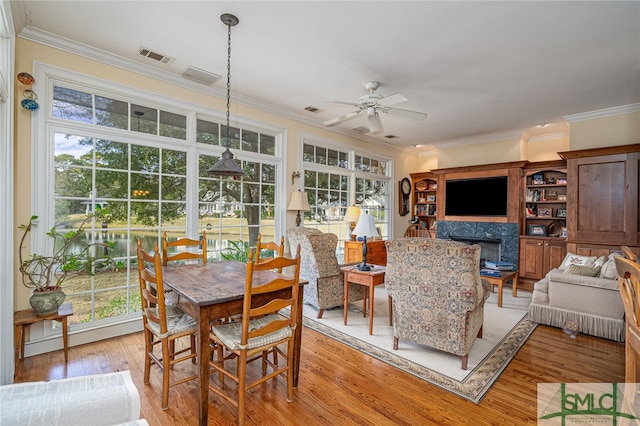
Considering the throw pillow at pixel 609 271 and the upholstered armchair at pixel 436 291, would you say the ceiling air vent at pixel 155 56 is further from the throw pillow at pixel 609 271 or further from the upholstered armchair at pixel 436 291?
the throw pillow at pixel 609 271

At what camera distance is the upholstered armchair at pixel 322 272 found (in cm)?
370

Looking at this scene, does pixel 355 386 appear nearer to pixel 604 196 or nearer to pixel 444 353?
pixel 444 353

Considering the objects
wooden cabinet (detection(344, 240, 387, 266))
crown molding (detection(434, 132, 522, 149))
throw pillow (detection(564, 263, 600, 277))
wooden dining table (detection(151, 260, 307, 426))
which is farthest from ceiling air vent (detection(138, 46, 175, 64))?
crown molding (detection(434, 132, 522, 149))

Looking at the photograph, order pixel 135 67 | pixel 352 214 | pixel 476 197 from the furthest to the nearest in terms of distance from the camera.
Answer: pixel 476 197
pixel 352 214
pixel 135 67

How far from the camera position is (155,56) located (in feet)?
10.5

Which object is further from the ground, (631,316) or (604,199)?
(604,199)

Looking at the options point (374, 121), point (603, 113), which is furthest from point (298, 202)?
point (603, 113)

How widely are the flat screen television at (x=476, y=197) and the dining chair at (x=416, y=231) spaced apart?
34.0 inches

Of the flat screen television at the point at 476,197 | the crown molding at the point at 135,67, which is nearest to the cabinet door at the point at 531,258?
the flat screen television at the point at 476,197

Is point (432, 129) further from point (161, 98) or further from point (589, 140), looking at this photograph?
point (161, 98)

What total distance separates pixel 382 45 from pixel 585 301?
342cm

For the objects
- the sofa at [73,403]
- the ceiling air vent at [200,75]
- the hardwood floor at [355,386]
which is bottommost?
the hardwood floor at [355,386]

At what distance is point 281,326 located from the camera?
2.06 metres

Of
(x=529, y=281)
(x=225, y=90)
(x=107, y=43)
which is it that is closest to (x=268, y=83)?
(x=225, y=90)
